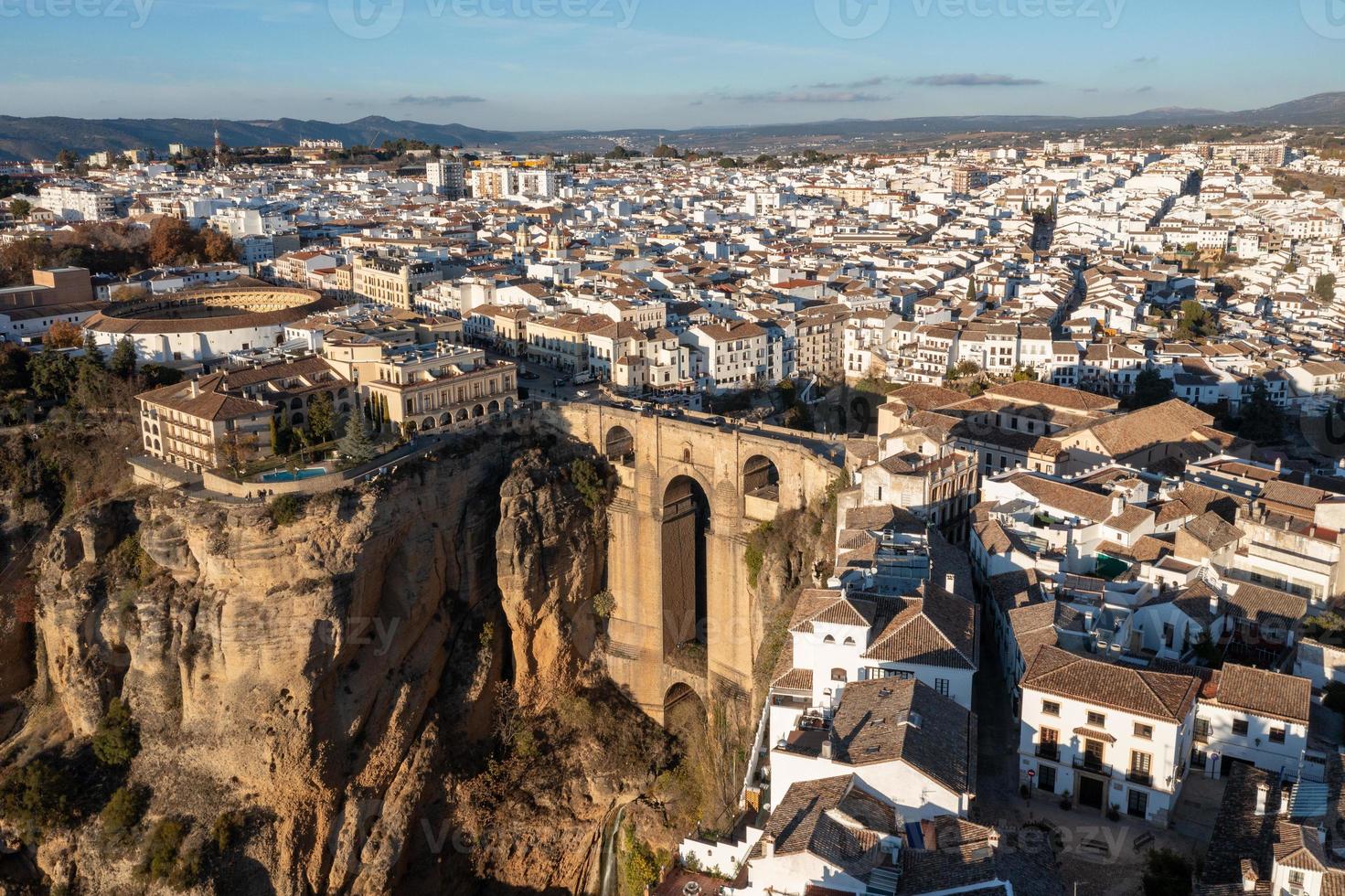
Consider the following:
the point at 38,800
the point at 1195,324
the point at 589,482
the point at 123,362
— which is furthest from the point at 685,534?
the point at 1195,324

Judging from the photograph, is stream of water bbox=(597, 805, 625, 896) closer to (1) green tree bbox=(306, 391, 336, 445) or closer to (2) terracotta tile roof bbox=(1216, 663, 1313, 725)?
(1) green tree bbox=(306, 391, 336, 445)

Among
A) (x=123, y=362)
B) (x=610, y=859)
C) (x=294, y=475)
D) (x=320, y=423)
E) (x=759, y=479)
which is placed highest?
(x=123, y=362)

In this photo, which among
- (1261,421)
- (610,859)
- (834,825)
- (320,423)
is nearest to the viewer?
(834,825)

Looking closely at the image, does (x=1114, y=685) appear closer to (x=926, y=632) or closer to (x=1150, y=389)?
(x=926, y=632)

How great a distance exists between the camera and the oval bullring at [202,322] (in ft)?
116

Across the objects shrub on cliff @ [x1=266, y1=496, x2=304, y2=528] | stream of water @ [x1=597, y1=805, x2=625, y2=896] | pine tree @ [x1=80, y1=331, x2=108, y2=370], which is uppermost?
pine tree @ [x1=80, y1=331, x2=108, y2=370]

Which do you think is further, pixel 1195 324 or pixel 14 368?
pixel 1195 324

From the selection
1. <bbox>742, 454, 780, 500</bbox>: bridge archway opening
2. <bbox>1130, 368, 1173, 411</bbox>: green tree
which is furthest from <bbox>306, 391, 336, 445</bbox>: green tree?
<bbox>1130, 368, 1173, 411</bbox>: green tree

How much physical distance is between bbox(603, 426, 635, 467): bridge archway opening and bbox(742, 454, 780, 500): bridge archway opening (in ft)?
13.3

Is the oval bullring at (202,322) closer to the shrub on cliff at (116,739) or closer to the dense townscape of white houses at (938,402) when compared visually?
the dense townscape of white houses at (938,402)

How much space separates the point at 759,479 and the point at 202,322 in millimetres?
20812

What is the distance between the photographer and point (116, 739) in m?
25.2

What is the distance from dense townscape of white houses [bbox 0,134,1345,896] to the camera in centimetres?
1333

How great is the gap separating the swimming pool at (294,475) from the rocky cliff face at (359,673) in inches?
45.7
